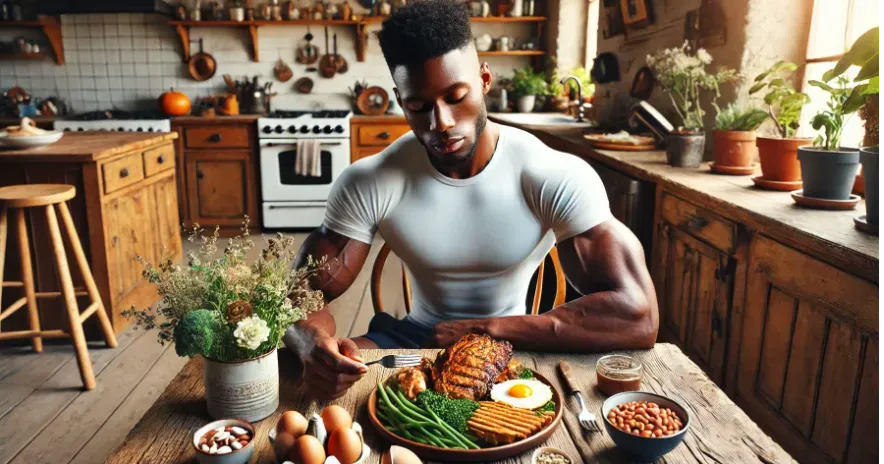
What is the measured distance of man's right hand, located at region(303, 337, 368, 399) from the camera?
43.3 inches

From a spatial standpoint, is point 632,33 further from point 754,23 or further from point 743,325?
point 743,325

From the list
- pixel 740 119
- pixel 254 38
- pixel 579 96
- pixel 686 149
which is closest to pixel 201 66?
pixel 254 38

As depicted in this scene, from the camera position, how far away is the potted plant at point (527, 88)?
5.48 meters

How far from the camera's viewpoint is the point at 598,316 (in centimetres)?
132

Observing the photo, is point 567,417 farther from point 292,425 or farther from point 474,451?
point 292,425

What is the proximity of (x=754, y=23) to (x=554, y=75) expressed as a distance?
2.93 m

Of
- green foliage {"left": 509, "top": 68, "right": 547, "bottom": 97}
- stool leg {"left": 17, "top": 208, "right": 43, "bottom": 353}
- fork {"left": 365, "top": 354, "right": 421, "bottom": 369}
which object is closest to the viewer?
fork {"left": 365, "top": 354, "right": 421, "bottom": 369}

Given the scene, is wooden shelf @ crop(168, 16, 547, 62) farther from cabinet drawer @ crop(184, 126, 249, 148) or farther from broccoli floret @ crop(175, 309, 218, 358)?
broccoli floret @ crop(175, 309, 218, 358)

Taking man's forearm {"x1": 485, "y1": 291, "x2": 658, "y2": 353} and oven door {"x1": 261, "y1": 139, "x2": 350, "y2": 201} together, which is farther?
oven door {"x1": 261, "y1": 139, "x2": 350, "y2": 201}

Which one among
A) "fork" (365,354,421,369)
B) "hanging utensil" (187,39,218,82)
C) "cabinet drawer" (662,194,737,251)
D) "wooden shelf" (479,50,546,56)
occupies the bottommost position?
"fork" (365,354,421,369)

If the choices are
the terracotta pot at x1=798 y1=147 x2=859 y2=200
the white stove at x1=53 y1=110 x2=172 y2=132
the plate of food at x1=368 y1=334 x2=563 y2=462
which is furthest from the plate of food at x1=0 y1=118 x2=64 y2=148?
the terracotta pot at x1=798 y1=147 x2=859 y2=200

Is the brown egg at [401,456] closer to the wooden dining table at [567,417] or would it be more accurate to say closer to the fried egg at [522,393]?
the wooden dining table at [567,417]

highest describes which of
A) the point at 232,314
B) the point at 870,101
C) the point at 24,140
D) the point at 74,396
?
the point at 870,101

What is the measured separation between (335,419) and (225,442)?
6.1 inches
